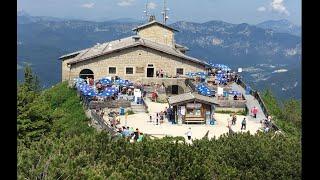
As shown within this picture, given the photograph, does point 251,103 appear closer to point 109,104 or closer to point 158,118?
point 158,118

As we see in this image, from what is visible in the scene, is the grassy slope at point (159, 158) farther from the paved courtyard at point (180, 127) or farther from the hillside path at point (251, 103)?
the hillside path at point (251, 103)

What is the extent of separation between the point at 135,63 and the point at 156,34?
10158mm

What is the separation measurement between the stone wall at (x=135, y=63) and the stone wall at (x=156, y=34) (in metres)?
9.39

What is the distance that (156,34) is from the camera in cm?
5691

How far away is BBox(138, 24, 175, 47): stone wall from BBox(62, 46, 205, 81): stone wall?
939cm

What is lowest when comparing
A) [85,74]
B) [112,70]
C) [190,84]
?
[190,84]

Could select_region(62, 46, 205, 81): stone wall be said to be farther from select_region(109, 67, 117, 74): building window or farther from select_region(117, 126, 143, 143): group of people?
select_region(117, 126, 143, 143): group of people

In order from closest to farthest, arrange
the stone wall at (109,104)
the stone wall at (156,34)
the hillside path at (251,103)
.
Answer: the hillside path at (251,103) < the stone wall at (109,104) < the stone wall at (156,34)

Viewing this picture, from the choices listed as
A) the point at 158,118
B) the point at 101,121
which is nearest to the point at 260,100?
the point at 158,118

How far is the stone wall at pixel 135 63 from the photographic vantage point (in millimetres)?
46844

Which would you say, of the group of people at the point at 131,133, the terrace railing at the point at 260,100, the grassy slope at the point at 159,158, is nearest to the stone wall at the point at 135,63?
the terrace railing at the point at 260,100
